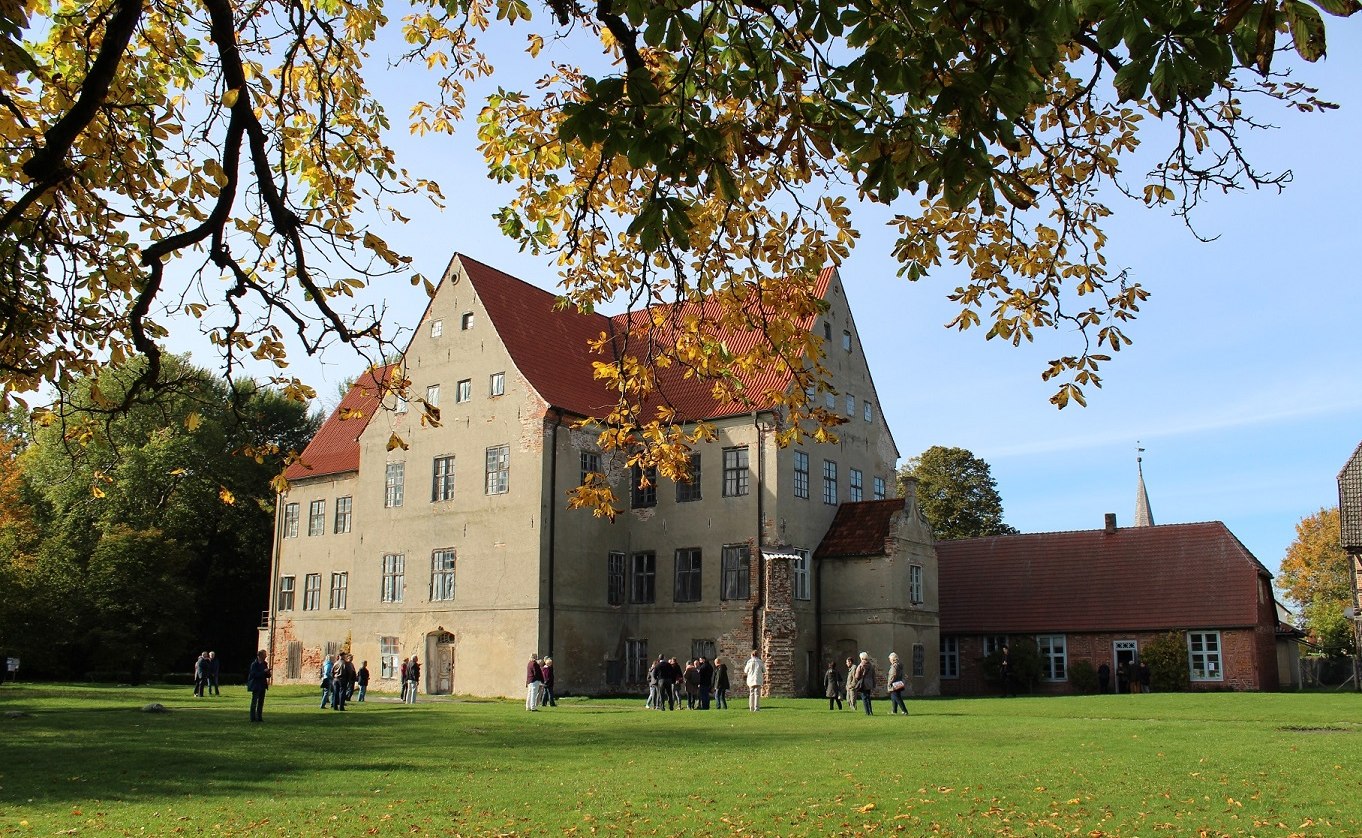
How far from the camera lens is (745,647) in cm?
3731

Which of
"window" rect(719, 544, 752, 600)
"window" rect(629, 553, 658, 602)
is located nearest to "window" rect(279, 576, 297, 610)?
"window" rect(629, 553, 658, 602)

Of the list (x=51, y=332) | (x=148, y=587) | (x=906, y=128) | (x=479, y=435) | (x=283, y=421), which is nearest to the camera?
(x=906, y=128)

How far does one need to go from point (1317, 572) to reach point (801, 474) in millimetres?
49886

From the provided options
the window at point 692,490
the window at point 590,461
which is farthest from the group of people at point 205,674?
the window at point 692,490

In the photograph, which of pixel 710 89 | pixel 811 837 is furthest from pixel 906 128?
pixel 811 837

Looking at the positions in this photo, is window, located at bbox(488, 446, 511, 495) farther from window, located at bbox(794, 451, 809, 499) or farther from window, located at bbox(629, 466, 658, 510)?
window, located at bbox(794, 451, 809, 499)

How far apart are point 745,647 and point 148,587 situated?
28.8 meters

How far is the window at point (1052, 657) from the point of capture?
148 ft

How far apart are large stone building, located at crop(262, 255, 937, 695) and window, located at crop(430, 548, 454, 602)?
0.06 m

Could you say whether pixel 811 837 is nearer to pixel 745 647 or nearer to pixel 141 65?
pixel 141 65

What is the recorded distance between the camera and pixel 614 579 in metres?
40.7

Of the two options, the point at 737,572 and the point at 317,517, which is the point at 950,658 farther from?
the point at 317,517

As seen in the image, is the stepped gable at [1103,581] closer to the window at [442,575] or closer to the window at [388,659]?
the window at [442,575]

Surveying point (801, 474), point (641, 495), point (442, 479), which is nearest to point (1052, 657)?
point (801, 474)
